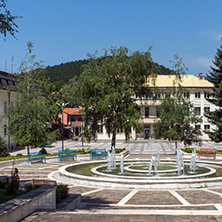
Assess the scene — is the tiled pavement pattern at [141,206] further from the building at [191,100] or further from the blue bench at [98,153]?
the building at [191,100]

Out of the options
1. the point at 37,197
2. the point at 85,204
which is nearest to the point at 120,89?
the point at 85,204

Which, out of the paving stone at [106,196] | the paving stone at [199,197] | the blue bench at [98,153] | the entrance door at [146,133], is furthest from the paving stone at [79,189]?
the entrance door at [146,133]

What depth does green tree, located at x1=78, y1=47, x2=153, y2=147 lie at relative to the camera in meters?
30.3

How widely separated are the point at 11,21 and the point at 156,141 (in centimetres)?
5001

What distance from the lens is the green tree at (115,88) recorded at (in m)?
30.3

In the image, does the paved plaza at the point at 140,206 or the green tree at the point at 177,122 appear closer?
the paved plaza at the point at 140,206

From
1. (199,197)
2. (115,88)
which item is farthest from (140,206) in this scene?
(115,88)

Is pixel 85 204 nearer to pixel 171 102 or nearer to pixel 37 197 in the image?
pixel 37 197

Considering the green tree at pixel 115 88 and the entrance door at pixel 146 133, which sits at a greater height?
the green tree at pixel 115 88

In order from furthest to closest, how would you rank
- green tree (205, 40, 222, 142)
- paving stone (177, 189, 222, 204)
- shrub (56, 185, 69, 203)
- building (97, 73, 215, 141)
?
building (97, 73, 215, 141)
green tree (205, 40, 222, 142)
paving stone (177, 189, 222, 204)
shrub (56, 185, 69, 203)

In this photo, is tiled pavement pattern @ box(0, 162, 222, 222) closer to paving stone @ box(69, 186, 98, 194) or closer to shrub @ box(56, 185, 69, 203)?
paving stone @ box(69, 186, 98, 194)

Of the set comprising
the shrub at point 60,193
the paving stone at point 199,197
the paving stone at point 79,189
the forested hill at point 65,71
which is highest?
the forested hill at point 65,71

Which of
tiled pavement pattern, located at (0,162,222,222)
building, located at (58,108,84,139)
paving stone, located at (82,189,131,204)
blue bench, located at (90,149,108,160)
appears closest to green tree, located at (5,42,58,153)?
blue bench, located at (90,149,108,160)

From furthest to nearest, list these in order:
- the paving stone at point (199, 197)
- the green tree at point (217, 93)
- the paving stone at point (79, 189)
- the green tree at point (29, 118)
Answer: the green tree at point (217, 93) → the green tree at point (29, 118) → the paving stone at point (79, 189) → the paving stone at point (199, 197)
